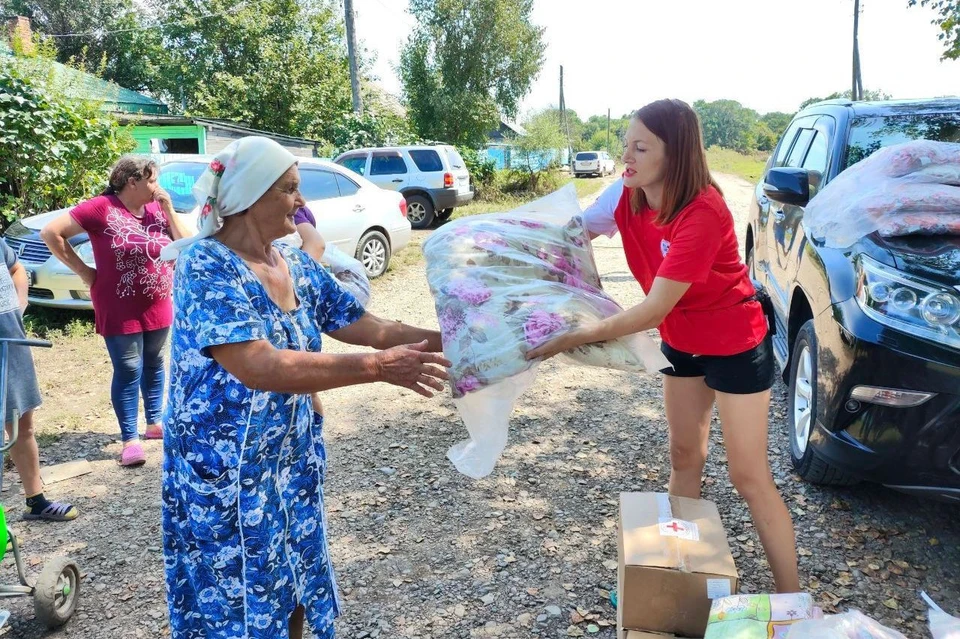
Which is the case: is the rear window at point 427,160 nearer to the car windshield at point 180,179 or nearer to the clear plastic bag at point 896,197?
the car windshield at point 180,179

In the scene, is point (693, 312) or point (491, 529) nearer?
point (693, 312)

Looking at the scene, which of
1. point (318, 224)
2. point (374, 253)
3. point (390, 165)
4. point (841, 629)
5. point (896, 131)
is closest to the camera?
point (841, 629)

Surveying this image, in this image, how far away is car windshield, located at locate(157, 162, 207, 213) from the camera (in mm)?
6992

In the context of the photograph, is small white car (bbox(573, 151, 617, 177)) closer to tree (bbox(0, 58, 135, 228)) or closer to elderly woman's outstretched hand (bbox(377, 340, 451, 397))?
tree (bbox(0, 58, 135, 228))

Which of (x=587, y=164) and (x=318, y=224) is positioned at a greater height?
(x=587, y=164)

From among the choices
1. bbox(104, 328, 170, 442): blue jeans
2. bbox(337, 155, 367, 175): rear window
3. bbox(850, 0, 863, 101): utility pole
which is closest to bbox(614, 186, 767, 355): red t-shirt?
bbox(104, 328, 170, 442): blue jeans

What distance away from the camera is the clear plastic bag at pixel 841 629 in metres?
1.67

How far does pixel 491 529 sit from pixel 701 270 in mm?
1818

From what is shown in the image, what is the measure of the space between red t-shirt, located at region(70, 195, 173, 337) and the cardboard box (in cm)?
320

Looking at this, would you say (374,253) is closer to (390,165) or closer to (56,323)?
(56,323)

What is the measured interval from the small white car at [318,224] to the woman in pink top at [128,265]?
202cm

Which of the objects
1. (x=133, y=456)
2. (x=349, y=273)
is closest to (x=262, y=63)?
(x=133, y=456)

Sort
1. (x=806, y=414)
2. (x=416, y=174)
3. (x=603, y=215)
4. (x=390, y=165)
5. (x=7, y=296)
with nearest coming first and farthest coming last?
1. (x=603, y=215)
2. (x=7, y=296)
3. (x=806, y=414)
4. (x=416, y=174)
5. (x=390, y=165)

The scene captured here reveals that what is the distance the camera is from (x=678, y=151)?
2201 mm
